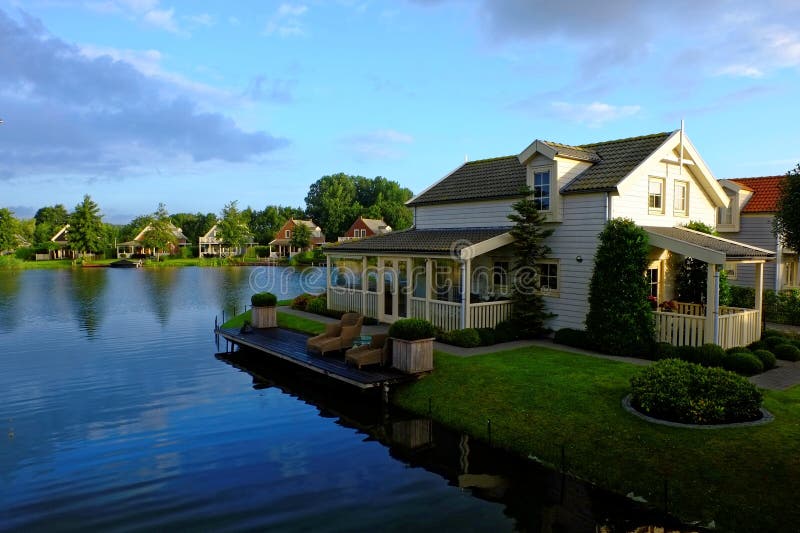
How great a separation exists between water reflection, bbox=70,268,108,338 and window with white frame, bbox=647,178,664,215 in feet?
85.2

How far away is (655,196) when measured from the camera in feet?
64.0

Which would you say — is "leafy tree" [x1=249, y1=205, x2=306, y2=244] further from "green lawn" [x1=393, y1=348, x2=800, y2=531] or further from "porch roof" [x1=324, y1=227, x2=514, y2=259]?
"green lawn" [x1=393, y1=348, x2=800, y2=531]

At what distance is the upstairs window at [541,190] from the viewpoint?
19609 mm

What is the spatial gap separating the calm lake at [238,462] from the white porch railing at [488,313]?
591cm

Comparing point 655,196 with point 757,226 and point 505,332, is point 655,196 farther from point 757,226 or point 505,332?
point 757,226

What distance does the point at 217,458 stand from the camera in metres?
11.0

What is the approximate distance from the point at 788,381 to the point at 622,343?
4.38 meters

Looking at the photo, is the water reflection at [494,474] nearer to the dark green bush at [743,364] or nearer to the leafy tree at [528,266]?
the leafy tree at [528,266]

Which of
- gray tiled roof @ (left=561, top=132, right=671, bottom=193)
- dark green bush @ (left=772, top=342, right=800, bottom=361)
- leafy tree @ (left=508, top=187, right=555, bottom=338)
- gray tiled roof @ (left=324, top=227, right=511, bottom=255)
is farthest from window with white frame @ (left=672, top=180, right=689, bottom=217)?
gray tiled roof @ (left=324, top=227, right=511, bottom=255)

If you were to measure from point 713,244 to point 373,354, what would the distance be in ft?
39.9

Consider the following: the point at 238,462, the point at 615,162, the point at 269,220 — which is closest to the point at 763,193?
the point at 615,162

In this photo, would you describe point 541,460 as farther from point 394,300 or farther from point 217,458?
point 394,300

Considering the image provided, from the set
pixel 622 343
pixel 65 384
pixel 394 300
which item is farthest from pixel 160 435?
pixel 622 343

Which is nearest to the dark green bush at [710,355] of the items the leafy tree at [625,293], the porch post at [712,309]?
the porch post at [712,309]
